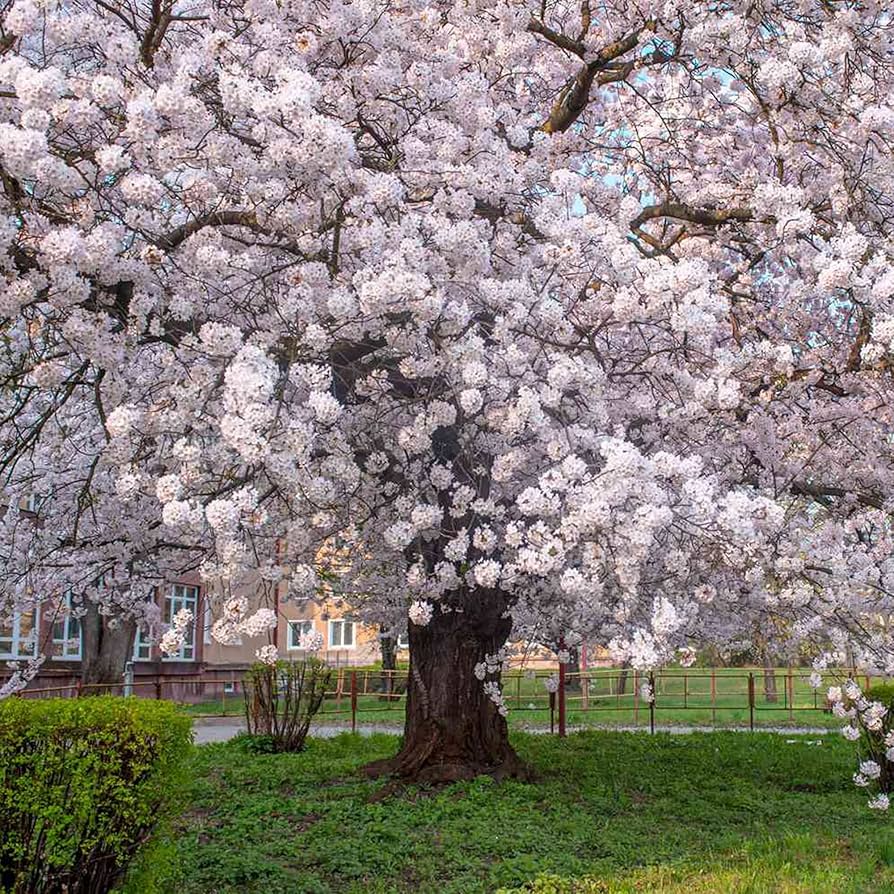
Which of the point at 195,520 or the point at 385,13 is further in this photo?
the point at 385,13

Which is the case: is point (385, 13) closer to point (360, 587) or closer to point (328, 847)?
point (360, 587)

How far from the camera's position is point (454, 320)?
6.46 m

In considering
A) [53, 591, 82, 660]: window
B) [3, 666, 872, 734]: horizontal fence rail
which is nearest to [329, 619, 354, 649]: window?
[3, 666, 872, 734]: horizontal fence rail

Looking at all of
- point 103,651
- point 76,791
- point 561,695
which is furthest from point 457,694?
point 103,651

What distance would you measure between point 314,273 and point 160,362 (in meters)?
1.32

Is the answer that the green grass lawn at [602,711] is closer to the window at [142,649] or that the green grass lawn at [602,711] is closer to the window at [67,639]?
the window at [142,649]

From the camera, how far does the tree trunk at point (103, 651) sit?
1934 cm

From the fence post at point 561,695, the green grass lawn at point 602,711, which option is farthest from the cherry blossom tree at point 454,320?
the green grass lawn at point 602,711

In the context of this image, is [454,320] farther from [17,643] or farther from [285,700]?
[17,643]

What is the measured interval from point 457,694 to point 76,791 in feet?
17.0

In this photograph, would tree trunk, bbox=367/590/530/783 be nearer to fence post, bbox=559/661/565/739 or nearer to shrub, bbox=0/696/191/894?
shrub, bbox=0/696/191/894

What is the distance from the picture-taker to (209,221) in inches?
263

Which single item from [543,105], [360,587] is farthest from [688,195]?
[360,587]

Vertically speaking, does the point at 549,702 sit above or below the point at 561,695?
below
